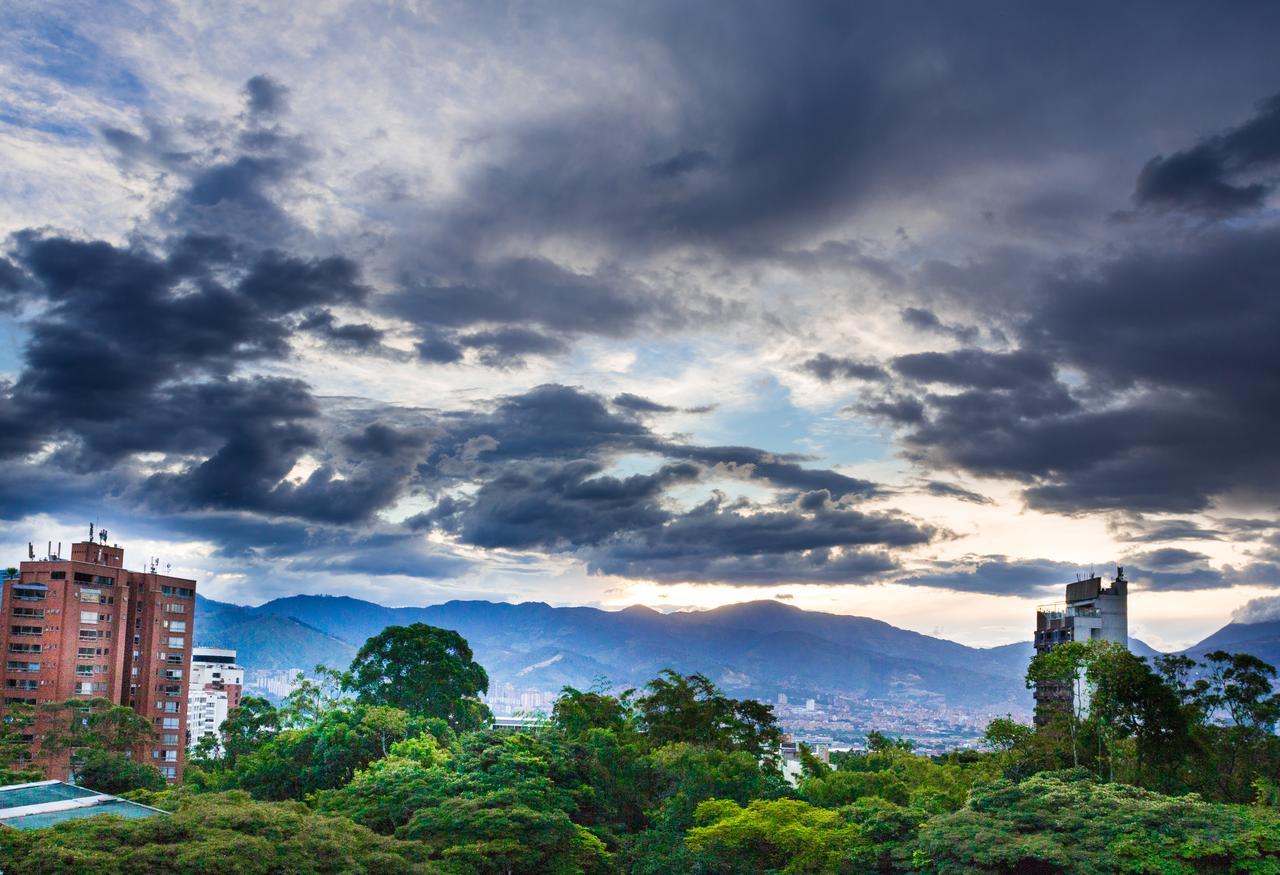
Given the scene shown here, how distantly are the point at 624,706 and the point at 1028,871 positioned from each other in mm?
27503

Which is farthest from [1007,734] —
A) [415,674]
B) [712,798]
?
[415,674]

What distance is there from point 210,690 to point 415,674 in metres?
103

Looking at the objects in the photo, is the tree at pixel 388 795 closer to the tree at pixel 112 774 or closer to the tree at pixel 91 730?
the tree at pixel 112 774

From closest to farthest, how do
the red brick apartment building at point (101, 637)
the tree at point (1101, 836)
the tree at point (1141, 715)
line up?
the tree at point (1101, 836), the tree at point (1141, 715), the red brick apartment building at point (101, 637)

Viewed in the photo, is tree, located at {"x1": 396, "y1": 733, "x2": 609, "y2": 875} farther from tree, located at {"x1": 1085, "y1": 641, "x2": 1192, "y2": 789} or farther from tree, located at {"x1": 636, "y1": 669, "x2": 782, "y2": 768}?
tree, located at {"x1": 1085, "y1": 641, "x2": 1192, "y2": 789}

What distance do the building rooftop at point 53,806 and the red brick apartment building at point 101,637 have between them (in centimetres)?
3950

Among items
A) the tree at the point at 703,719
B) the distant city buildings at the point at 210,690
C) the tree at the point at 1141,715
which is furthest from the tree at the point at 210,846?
the distant city buildings at the point at 210,690

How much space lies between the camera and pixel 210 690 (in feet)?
482

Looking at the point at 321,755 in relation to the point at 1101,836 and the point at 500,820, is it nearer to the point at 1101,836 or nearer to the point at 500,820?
the point at 500,820

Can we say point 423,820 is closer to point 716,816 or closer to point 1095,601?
point 716,816

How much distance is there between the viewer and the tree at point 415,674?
59.9 metres

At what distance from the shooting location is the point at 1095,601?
86.2m

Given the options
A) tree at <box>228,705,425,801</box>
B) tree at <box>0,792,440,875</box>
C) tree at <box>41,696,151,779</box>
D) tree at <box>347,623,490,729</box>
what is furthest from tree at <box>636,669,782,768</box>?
tree at <box>41,696,151,779</box>

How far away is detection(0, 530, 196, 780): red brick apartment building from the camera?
70625mm
